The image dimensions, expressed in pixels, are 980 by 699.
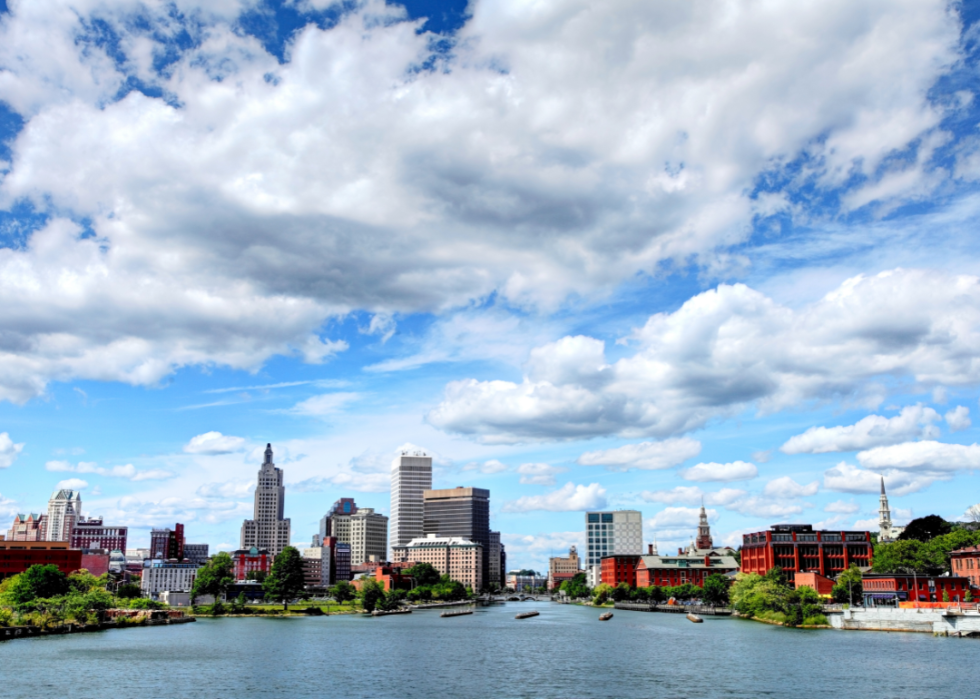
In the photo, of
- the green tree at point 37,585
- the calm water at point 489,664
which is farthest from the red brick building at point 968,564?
the green tree at point 37,585

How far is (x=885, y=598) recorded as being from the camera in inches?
6796

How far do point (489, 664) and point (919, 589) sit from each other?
113 m

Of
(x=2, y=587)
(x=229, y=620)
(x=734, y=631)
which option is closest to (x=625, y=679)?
(x=734, y=631)

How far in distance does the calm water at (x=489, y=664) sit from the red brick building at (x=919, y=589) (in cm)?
4008

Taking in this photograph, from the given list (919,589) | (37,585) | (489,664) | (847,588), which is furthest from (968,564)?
(37,585)

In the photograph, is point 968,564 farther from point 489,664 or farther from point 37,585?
point 37,585

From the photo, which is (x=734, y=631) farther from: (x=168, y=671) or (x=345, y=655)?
(x=168, y=671)

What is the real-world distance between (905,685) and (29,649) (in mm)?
104000

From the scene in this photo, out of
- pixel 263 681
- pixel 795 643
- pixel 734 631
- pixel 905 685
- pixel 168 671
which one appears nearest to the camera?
pixel 905 685

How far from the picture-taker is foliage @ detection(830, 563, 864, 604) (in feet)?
602

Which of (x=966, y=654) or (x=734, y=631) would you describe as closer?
(x=966, y=654)

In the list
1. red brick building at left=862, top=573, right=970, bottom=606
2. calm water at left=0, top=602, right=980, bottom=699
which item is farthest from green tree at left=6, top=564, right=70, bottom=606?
red brick building at left=862, top=573, right=970, bottom=606

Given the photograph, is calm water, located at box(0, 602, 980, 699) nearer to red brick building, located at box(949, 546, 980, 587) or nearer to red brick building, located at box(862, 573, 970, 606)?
red brick building, located at box(862, 573, 970, 606)

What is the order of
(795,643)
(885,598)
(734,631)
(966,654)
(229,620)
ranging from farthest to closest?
1. (229,620)
2. (885,598)
3. (734,631)
4. (795,643)
5. (966,654)
